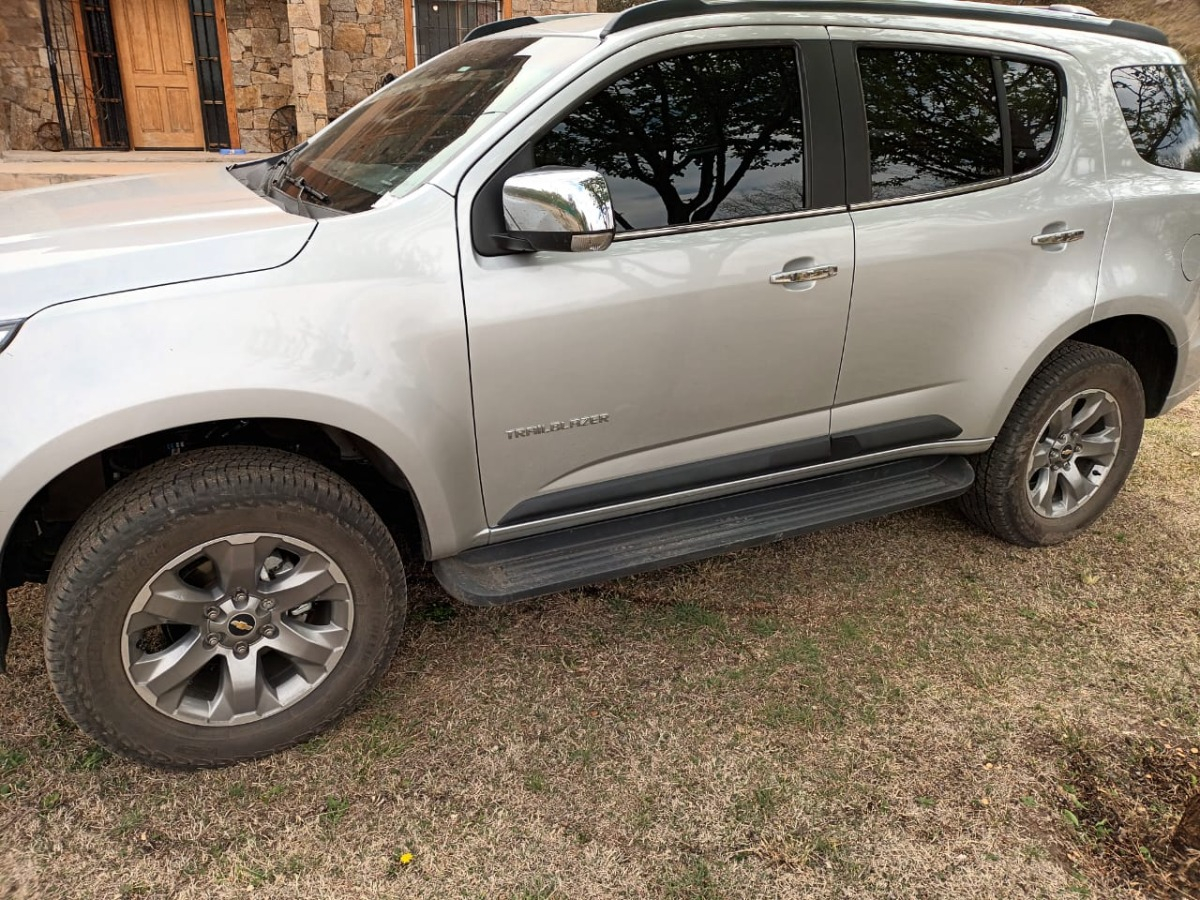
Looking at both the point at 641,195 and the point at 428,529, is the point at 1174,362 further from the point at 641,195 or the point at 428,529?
the point at 428,529

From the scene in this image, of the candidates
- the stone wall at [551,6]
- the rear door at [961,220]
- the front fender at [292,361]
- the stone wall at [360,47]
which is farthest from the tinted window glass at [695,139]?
the stone wall at [360,47]

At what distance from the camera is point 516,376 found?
96.8 inches

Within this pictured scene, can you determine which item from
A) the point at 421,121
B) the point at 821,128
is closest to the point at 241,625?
the point at 421,121

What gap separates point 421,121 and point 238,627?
164 cm

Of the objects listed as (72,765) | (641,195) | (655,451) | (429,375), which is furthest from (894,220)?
(72,765)

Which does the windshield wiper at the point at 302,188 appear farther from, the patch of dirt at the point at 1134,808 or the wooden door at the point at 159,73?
the wooden door at the point at 159,73

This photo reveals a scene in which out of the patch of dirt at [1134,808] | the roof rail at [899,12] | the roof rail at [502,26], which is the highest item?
the roof rail at [899,12]

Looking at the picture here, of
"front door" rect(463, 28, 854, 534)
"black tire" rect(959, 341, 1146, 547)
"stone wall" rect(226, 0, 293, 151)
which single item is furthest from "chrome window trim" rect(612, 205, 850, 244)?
"stone wall" rect(226, 0, 293, 151)

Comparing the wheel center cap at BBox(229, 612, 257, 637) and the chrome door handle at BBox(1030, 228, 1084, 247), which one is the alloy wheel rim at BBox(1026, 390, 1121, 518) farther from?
the wheel center cap at BBox(229, 612, 257, 637)

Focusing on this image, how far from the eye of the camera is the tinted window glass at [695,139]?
101 inches

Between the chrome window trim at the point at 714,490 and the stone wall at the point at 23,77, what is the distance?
11.3 m

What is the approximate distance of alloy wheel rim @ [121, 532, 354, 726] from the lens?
228 cm

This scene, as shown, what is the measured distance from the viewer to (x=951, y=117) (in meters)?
3.05

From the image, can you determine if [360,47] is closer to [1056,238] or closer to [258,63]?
[258,63]
